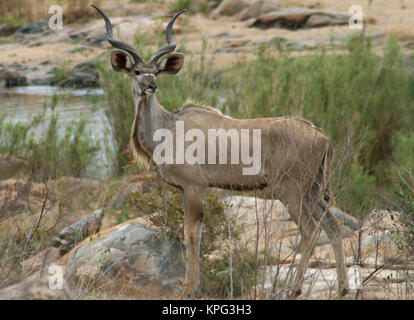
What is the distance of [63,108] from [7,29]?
1059cm

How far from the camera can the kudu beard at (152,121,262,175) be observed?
4672 millimetres

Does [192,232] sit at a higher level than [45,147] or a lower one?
lower

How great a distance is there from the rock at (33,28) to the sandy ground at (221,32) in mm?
425

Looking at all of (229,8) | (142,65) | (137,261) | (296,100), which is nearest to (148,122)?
(142,65)

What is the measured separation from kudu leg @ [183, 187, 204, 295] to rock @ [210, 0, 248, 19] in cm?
1801

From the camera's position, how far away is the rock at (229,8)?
22.0 metres

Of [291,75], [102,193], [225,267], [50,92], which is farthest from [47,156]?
[50,92]

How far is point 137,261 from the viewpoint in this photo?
17.8 ft

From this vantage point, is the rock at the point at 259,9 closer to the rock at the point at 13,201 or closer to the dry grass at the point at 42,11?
the dry grass at the point at 42,11

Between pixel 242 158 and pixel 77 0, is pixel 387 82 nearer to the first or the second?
pixel 242 158

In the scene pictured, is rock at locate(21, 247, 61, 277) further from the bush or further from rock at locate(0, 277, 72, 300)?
the bush

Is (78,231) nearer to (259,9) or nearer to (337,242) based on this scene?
(337,242)
